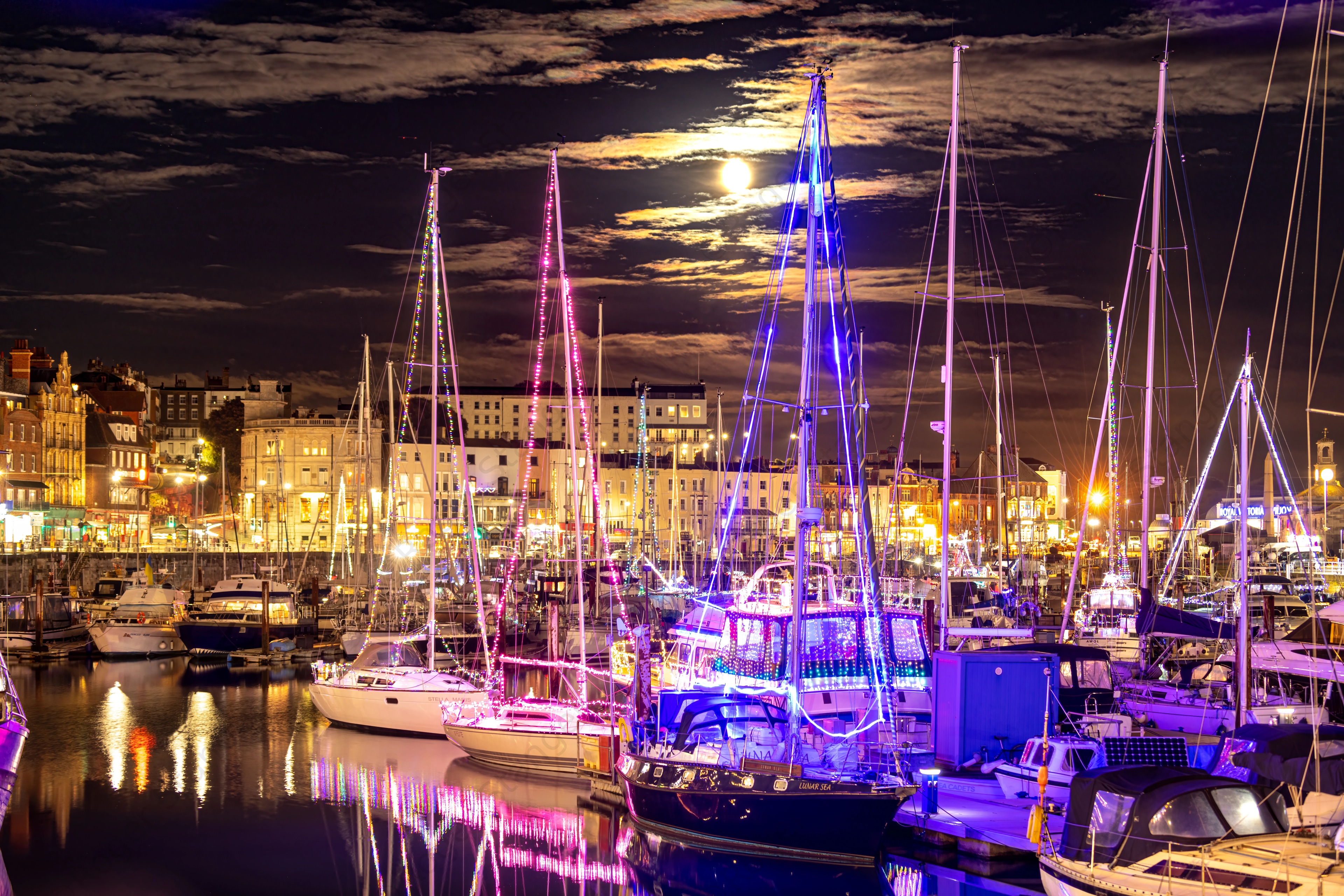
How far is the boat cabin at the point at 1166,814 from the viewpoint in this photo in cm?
1448

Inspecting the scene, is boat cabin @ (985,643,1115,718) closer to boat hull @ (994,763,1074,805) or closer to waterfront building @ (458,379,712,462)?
boat hull @ (994,763,1074,805)

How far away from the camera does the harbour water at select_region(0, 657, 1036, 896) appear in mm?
19312

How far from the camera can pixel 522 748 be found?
1051 inches

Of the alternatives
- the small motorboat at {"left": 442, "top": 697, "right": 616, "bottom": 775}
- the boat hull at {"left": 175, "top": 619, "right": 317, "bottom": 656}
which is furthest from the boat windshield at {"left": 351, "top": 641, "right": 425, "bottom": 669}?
the boat hull at {"left": 175, "top": 619, "right": 317, "bottom": 656}

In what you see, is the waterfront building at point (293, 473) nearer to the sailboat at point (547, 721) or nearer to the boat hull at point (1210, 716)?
the sailboat at point (547, 721)

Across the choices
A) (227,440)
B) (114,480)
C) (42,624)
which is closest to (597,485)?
(42,624)

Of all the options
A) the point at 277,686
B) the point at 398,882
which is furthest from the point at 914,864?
the point at 277,686

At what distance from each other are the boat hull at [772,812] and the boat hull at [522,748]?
6073 millimetres

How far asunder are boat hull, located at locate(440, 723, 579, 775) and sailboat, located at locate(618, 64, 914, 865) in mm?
4434

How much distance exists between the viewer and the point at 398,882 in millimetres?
20266

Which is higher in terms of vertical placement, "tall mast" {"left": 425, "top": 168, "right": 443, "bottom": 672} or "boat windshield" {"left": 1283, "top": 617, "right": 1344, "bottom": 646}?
"tall mast" {"left": 425, "top": 168, "right": 443, "bottom": 672}

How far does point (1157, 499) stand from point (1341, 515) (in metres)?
29.9

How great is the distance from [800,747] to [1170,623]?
1279 cm

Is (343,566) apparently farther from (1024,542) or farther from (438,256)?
(1024,542)
